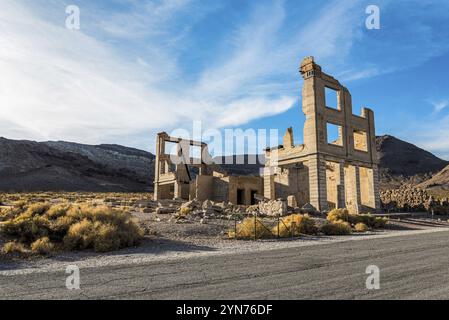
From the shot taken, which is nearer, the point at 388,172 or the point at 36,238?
the point at 36,238

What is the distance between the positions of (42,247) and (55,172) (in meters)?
75.3

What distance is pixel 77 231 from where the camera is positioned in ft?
45.2

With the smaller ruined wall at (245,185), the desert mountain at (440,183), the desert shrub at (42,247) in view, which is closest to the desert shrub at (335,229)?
the desert shrub at (42,247)

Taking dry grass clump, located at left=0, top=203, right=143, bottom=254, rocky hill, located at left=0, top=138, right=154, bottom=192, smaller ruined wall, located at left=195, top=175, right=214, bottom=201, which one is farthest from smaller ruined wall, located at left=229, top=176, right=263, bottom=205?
rocky hill, located at left=0, top=138, right=154, bottom=192

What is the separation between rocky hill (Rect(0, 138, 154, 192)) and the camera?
239ft

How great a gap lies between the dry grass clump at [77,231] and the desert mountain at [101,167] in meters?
25.8

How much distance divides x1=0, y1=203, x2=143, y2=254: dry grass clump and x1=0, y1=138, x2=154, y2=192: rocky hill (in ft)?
193

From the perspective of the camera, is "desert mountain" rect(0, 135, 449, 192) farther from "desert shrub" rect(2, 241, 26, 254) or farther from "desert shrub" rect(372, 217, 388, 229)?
"desert shrub" rect(2, 241, 26, 254)

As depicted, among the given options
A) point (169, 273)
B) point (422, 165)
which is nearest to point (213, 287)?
point (169, 273)

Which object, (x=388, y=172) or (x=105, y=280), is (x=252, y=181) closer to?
(x=105, y=280)
